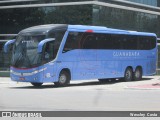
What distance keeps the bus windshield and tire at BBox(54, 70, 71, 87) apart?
6.22 ft

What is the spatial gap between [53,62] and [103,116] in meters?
13.0

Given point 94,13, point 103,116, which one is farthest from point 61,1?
point 103,116

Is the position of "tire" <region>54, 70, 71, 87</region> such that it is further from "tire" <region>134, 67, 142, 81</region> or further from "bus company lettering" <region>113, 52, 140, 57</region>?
"tire" <region>134, 67, 142, 81</region>

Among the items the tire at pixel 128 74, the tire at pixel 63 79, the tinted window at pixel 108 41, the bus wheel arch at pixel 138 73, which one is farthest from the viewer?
the bus wheel arch at pixel 138 73

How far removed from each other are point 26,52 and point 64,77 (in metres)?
2.72

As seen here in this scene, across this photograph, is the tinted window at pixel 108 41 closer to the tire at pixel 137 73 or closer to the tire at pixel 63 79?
the tire at pixel 63 79

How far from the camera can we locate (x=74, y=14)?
142 feet

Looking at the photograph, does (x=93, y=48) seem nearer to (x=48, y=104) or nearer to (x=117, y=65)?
(x=117, y=65)

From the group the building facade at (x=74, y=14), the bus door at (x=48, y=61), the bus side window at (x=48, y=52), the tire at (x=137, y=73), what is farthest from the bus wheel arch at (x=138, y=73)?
the building facade at (x=74, y=14)

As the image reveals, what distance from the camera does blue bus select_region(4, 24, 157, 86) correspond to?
24.5 metres

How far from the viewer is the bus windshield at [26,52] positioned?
24536 millimetres

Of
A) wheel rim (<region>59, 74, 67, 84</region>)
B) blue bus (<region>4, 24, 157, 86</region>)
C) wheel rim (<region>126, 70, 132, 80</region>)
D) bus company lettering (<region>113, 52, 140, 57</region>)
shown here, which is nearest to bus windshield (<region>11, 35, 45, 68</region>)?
blue bus (<region>4, 24, 157, 86</region>)

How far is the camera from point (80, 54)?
26.6 meters

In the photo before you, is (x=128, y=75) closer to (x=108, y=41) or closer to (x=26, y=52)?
(x=108, y=41)
